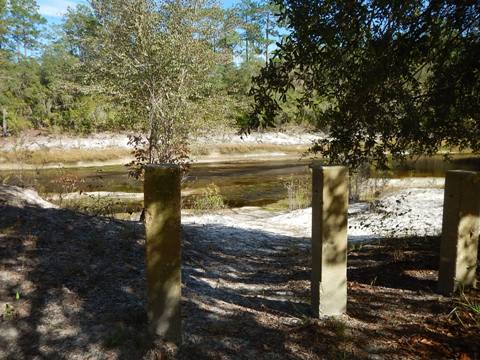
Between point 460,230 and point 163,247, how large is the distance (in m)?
2.67

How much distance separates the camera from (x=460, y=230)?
3484 mm

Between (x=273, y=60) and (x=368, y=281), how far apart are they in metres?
2.84

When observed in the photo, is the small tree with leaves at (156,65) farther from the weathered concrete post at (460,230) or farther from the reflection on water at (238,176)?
the weathered concrete post at (460,230)

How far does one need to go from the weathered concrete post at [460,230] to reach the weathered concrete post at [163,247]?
2502 millimetres

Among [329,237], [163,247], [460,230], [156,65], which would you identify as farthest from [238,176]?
[163,247]

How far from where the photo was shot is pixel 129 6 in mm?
12898

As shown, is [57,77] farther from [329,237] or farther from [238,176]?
[329,237]

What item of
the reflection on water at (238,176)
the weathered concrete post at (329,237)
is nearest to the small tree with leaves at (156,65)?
the reflection on water at (238,176)

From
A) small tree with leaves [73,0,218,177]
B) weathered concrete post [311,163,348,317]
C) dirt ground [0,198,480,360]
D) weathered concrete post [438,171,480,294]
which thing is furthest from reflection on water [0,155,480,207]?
weathered concrete post [438,171,480,294]

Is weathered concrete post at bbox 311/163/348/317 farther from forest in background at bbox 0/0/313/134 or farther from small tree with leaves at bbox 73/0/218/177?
forest in background at bbox 0/0/313/134

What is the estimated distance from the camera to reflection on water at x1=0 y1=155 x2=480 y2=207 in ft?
56.0

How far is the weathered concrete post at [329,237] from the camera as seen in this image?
10.3 ft

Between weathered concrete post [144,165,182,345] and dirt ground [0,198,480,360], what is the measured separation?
16cm

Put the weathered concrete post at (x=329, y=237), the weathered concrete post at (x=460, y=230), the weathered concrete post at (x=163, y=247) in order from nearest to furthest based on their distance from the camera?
the weathered concrete post at (x=163, y=247)
the weathered concrete post at (x=329, y=237)
the weathered concrete post at (x=460, y=230)
